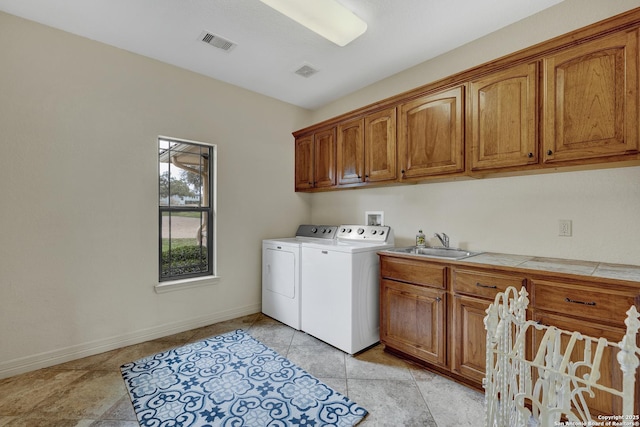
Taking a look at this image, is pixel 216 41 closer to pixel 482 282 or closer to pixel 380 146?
pixel 380 146

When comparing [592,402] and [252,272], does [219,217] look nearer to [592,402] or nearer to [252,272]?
[252,272]

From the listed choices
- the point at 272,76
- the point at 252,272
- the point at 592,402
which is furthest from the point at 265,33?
the point at 592,402

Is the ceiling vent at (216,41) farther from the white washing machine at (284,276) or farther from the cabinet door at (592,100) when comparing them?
the cabinet door at (592,100)

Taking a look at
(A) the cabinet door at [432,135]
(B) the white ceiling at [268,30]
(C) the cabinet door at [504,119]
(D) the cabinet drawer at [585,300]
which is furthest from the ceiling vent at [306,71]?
(D) the cabinet drawer at [585,300]

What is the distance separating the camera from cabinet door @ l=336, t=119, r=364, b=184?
3.08m

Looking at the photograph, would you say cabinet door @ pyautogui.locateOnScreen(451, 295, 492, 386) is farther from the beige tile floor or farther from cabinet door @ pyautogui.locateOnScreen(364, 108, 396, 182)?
cabinet door @ pyautogui.locateOnScreen(364, 108, 396, 182)

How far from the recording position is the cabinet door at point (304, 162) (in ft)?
12.2

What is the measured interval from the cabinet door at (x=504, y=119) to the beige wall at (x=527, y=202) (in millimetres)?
342

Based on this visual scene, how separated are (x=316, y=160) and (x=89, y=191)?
2.29 m

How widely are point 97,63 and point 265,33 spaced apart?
151cm

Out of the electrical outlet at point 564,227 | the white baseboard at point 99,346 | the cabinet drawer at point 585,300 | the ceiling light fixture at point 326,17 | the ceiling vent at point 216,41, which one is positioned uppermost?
the ceiling vent at point 216,41

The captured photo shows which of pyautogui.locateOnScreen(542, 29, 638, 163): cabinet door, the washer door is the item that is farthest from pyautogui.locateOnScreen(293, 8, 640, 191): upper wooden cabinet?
the washer door

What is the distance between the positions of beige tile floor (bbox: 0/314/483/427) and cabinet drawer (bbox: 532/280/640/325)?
81 cm

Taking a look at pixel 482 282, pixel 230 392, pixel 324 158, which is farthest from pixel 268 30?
pixel 230 392
